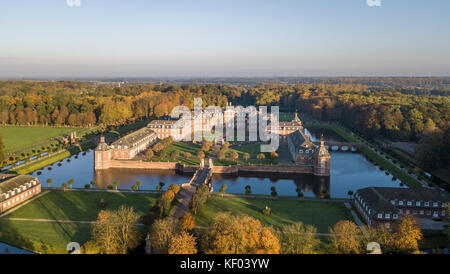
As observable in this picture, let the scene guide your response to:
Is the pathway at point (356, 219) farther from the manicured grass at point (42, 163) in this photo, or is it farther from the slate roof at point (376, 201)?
the manicured grass at point (42, 163)

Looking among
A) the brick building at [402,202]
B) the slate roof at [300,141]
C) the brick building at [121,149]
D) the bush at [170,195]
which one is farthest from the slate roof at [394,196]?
the brick building at [121,149]

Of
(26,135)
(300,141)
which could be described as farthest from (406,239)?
(26,135)

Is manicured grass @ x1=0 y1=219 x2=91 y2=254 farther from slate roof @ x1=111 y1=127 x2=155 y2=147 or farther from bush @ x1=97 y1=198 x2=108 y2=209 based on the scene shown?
slate roof @ x1=111 y1=127 x2=155 y2=147

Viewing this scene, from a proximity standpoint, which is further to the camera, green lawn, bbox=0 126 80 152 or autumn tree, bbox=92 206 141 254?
green lawn, bbox=0 126 80 152

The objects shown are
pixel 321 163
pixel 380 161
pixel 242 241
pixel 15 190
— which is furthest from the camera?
pixel 380 161

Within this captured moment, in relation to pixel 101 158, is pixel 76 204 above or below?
below

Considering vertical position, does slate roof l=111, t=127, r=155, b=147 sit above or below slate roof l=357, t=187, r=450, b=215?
above

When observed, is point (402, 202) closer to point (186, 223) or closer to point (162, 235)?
point (186, 223)

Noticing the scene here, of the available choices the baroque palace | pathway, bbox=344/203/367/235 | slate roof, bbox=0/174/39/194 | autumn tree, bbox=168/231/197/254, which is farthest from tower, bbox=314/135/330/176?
slate roof, bbox=0/174/39/194
